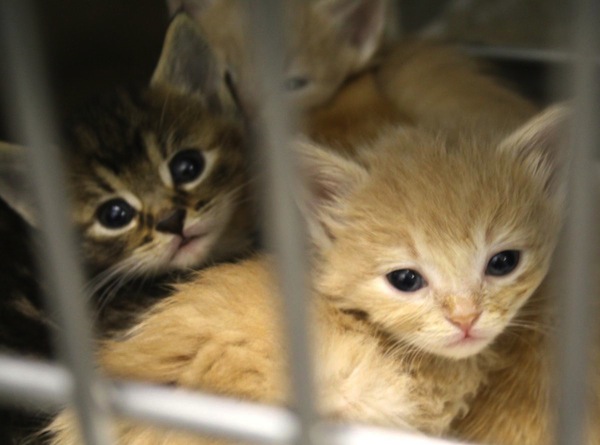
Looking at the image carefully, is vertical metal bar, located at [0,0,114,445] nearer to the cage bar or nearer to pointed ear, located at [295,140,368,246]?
the cage bar

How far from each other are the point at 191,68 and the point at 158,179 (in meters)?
0.24

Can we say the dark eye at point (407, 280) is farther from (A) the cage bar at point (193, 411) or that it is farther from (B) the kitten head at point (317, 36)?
(B) the kitten head at point (317, 36)

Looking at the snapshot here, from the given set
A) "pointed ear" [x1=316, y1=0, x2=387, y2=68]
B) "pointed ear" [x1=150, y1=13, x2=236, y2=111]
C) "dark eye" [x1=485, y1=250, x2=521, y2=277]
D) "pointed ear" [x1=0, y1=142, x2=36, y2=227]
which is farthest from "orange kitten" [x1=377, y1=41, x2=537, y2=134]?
"pointed ear" [x1=0, y1=142, x2=36, y2=227]

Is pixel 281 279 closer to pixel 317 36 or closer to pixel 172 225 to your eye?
pixel 172 225

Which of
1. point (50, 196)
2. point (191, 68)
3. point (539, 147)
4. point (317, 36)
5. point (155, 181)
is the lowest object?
point (50, 196)

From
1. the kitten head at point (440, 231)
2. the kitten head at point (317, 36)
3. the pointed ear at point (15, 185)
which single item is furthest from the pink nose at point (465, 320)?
the kitten head at point (317, 36)

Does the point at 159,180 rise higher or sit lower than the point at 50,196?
higher

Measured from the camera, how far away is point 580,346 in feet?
1.51

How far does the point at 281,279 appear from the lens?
49 cm

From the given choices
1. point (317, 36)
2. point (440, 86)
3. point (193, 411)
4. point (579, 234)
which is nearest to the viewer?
point (579, 234)

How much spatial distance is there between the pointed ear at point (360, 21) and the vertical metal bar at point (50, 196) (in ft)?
3.81

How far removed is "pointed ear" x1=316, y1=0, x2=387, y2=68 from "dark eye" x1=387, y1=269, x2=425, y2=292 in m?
0.84

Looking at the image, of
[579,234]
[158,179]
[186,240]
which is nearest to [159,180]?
[158,179]

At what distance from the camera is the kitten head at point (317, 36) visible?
1.51m
